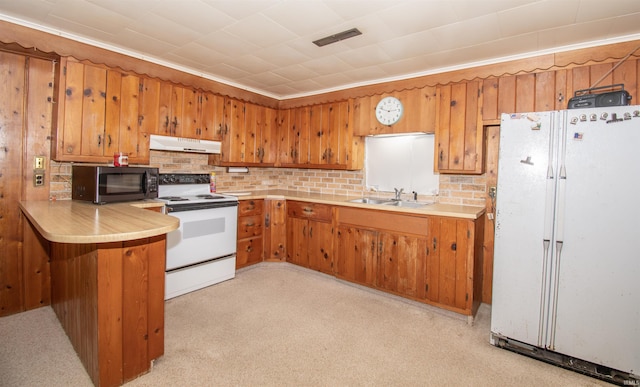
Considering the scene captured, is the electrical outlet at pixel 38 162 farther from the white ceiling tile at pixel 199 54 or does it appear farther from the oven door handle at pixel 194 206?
the white ceiling tile at pixel 199 54

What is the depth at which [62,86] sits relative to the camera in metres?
2.67

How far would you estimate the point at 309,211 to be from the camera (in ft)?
12.8

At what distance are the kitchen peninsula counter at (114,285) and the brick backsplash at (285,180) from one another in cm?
90

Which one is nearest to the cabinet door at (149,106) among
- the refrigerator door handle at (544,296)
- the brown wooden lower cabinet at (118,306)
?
the brown wooden lower cabinet at (118,306)

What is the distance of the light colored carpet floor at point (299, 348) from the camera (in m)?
1.97

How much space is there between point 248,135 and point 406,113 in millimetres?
2101

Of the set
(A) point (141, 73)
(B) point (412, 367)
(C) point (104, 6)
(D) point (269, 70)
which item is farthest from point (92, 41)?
(B) point (412, 367)

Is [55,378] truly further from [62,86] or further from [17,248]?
[62,86]

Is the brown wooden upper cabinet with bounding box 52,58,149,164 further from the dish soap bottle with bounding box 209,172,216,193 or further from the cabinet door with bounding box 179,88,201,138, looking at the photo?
the dish soap bottle with bounding box 209,172,216,193

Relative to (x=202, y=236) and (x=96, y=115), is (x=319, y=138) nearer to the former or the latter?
(x=202, y=236)

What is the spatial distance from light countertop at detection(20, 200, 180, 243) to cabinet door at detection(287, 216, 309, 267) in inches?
79.5

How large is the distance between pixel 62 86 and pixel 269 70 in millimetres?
1949

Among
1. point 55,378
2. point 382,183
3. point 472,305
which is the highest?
point 382,183

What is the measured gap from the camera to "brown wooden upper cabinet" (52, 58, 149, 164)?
270 cm
